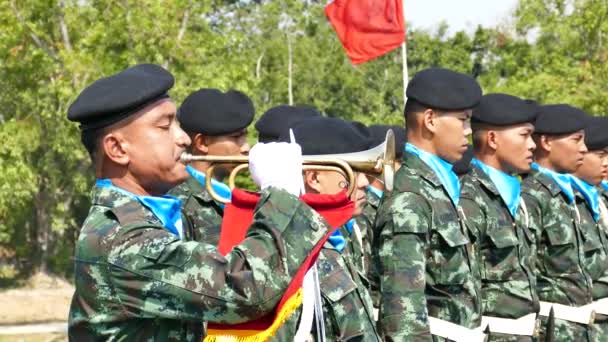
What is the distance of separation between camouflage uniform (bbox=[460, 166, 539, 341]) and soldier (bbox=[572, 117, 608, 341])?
59.6 inches

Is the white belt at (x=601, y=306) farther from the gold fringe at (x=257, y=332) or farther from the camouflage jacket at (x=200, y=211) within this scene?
the gold fringe at (x=257, y=332)

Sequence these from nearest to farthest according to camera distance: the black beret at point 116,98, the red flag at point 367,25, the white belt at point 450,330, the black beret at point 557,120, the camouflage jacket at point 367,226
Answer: the black beret at point 116,98, the white belt at point 450,330, the camouflage jacket at point 367,226, the black beret at point 557,120, the red flag at point 367,25

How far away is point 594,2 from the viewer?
25.9m

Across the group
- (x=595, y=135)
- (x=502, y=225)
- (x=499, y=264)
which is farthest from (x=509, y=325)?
(x=595, y=135)

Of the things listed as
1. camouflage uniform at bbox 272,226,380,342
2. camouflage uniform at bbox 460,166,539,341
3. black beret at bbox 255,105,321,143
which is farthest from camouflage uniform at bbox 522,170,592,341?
camouflage uniform at bbox 272,226,380,342

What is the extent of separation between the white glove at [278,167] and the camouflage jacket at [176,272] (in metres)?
0.08

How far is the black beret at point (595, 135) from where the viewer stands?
986 cm

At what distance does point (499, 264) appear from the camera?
21.5 ft

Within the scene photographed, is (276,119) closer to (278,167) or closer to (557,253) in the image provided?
(557,253)

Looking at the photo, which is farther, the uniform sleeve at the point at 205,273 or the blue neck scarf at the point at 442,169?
the blue neck scarf at the point at 442,169

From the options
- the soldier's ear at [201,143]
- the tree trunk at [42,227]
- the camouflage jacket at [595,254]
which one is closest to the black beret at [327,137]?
the soldier's ear at [201,143]

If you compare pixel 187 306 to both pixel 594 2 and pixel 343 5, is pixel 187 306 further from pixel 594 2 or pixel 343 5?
pixel 594 2

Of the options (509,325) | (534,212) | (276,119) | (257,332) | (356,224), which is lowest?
(509,325)

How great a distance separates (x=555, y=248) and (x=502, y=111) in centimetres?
125
